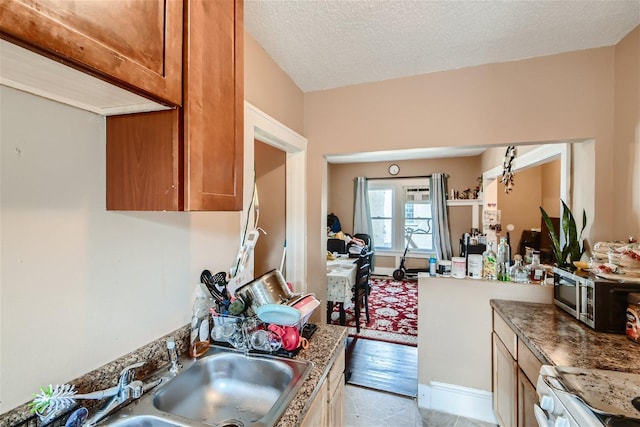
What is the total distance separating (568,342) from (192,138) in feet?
5.87

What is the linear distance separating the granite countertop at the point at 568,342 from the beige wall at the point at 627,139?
1.98ft

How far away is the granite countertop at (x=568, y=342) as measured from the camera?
1146mm

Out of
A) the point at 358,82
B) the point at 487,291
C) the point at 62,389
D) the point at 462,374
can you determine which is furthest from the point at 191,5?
the point at 462,374

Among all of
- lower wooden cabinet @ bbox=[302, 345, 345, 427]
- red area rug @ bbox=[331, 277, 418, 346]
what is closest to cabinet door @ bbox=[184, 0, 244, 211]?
lower wooden cabinet @ bbox=[302, 345, 345, 427]

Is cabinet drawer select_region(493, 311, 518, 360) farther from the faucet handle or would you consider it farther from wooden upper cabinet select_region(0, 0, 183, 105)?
wooden upper cabinet select_region(0, 0, 183, 105)

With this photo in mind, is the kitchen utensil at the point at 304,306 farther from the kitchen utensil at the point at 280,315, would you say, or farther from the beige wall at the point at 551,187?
the beige wall at the point at 551,187

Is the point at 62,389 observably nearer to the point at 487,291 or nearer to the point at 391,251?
the point at 487,291

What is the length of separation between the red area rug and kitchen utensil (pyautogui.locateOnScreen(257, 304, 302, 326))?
2.30 metres

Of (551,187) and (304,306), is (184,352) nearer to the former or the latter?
(304,306)

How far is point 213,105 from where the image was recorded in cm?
91

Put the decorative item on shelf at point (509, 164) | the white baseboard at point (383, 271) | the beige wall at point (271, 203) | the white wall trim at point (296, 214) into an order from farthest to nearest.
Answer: the white baseboard at point (383, 271) → the decorative item on shelf at point (509, 164) → the beige wall at point (271, 203) → the white wall trim at point (296, 214)

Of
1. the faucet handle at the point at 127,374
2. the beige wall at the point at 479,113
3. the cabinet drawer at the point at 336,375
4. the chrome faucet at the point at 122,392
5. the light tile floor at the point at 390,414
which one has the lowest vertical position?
the light tile floor at the point at 390,414

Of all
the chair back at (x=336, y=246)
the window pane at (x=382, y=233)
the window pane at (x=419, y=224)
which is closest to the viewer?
the chair back at (x=336, y=246)

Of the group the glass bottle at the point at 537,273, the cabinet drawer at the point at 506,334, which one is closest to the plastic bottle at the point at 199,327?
the cabinet drawer at the point at 506,334
